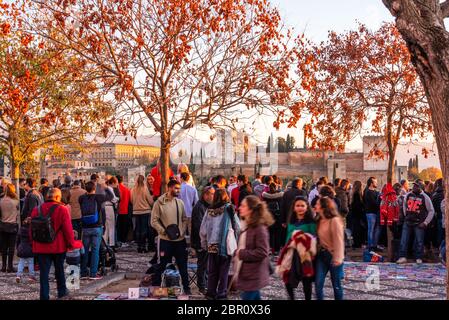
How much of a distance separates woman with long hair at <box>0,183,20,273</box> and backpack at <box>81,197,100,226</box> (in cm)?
189

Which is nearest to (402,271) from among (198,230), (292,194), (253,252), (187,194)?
(292,194)

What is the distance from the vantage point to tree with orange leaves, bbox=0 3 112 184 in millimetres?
14414

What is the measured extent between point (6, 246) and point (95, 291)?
9.51 feet

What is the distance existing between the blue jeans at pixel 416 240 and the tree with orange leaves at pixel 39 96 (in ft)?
22.6

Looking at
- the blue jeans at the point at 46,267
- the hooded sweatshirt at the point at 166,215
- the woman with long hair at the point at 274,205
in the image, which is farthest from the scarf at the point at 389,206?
the blue jeans at the point at 46,267

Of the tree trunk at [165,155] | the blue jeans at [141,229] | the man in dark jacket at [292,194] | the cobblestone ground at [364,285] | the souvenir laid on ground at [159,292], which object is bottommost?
the cobblestone ground at [364,285]

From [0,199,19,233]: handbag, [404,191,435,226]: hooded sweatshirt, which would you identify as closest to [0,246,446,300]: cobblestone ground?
[0,199,19,233]: handbag

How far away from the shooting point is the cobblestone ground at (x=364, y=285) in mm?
9555

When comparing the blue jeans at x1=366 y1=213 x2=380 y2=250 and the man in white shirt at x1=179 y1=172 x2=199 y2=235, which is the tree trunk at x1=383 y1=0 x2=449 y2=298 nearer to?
the man in white shirt at x1=179 y1=172 x2=199 y2=235

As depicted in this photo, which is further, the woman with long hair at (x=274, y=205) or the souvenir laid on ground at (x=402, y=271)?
the woman with long hair at (x=274, y=205)

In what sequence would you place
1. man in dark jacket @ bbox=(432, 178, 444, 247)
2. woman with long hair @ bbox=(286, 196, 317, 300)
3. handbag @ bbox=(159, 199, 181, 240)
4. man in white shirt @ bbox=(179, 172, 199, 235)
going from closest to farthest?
woman with long hair @ bbox=(286, 196, 317, 300) → handbag @ bbox=(159, 199, 181, 240) → man in white shirt @ bbox=(179, 172, 199, 235) → man in dark jacket @ bbox=(432, 178, 444, 247)

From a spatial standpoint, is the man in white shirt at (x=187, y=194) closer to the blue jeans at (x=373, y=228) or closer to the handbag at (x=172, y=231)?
the handbag at (x=172, y=231)

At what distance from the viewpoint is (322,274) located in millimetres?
7992
